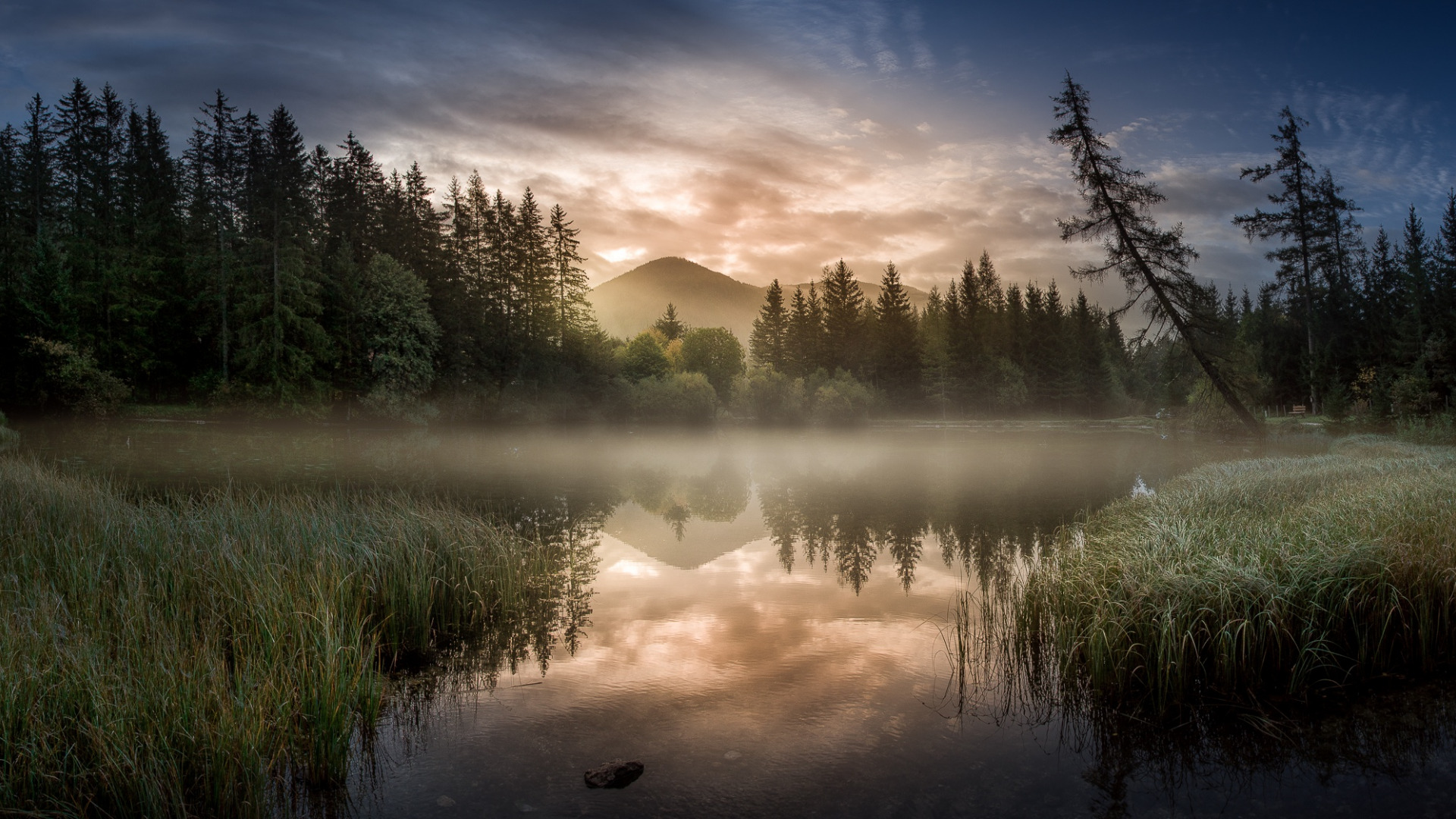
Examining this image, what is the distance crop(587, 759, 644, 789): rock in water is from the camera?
6105 mm

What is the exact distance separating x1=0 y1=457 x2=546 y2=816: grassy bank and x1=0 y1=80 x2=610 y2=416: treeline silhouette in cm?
4349

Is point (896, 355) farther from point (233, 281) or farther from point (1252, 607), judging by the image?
point (1252, 607)

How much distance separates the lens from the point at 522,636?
10.1 meters

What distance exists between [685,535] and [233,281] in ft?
157

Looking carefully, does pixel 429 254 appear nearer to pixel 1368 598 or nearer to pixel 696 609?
pixel 696 609

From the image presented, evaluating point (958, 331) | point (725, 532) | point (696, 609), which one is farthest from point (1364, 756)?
point (958, 331)

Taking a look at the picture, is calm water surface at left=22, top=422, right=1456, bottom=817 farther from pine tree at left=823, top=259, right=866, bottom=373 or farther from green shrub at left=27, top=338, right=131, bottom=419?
pine tree at left=823, top=259, right=866, bottom=373

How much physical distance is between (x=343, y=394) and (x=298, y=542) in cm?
5460

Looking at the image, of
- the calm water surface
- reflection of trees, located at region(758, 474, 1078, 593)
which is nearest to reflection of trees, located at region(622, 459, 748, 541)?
reflection of trees, located at region(758, 474, 1078, 593)

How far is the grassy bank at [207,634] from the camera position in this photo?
482cm

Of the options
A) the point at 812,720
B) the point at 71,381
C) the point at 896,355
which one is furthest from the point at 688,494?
the point at 896,355

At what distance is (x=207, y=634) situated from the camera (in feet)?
20.3

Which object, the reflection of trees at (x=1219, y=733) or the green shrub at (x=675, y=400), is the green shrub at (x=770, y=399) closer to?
the green shrub at (x=675, y=400)

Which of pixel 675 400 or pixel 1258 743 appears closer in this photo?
pixel 1258 743
